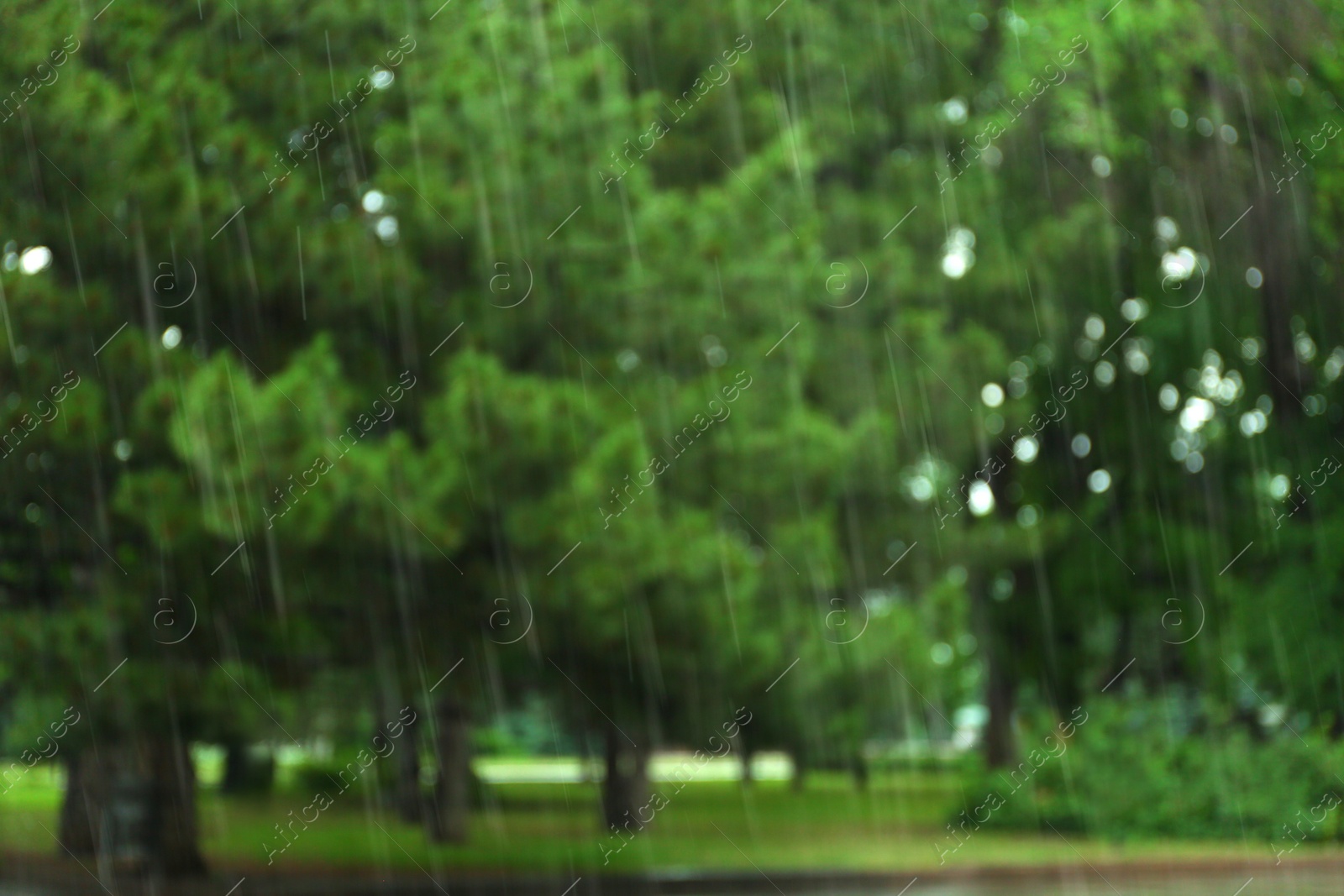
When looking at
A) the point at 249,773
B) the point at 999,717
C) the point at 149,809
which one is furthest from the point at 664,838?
the point at 249,773

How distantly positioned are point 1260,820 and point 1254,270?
6.62 m

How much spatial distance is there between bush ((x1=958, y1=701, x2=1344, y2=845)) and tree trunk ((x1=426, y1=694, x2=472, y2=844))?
22.6 ft

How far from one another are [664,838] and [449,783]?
328 centimetres

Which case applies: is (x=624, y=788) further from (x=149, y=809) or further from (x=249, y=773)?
(x=249, y=773)

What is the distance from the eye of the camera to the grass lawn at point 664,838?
50.3 feet

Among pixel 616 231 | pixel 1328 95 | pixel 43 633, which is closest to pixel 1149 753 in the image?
pixel 1328 95

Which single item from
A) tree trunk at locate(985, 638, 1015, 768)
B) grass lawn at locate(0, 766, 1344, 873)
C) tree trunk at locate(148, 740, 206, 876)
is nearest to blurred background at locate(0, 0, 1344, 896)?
tree trunk at locate(148, 740, 206, 876)

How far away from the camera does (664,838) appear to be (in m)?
19.1

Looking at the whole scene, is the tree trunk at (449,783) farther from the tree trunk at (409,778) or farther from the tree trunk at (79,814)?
the tree trunk at (79,814)

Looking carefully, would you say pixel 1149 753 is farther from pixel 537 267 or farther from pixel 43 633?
pixel 43 633

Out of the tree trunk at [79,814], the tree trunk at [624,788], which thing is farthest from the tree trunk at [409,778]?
the tree trunk at [79,814]

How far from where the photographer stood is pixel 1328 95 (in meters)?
15.0

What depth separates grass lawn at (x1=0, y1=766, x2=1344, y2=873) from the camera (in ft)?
50.3

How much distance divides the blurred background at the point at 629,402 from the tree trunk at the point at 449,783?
2.1 inches
